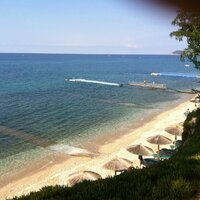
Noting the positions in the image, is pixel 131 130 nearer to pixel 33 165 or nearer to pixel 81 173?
pixel 33 165

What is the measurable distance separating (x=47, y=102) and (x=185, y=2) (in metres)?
56.6

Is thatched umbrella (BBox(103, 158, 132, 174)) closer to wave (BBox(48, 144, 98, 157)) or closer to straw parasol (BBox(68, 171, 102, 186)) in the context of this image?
straw parasol (BBox(68, 171, 102, 186))

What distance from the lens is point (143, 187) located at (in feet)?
23.5

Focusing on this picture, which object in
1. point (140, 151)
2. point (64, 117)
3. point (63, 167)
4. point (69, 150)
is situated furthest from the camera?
point (64, 117)

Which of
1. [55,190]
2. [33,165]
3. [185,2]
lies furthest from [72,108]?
[185,2]

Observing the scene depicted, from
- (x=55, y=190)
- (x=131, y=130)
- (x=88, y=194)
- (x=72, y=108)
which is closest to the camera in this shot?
(x=88, y=194)

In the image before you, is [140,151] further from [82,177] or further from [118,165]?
[82,177]

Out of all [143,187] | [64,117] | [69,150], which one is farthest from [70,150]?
[143,187]

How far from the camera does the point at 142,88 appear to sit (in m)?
77.3

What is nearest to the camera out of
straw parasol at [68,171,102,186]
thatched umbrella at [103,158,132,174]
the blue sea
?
straw parasol at [68,171,102,186]

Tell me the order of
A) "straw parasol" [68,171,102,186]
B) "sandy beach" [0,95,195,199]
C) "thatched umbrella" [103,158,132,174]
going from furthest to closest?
"sandy beach" [0,95,195,199] < "thatched umbrella" [103,158,132,174] < "straw parasol" [68,171,102,186]

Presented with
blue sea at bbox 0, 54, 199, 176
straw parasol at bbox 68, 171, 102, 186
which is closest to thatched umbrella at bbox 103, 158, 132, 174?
straw parasol at bbox 68, 171, 102, 186

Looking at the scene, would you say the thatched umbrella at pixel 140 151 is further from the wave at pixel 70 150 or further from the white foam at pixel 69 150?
the white foam at pixel 69 150

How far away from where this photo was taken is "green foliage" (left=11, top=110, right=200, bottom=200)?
674cm
